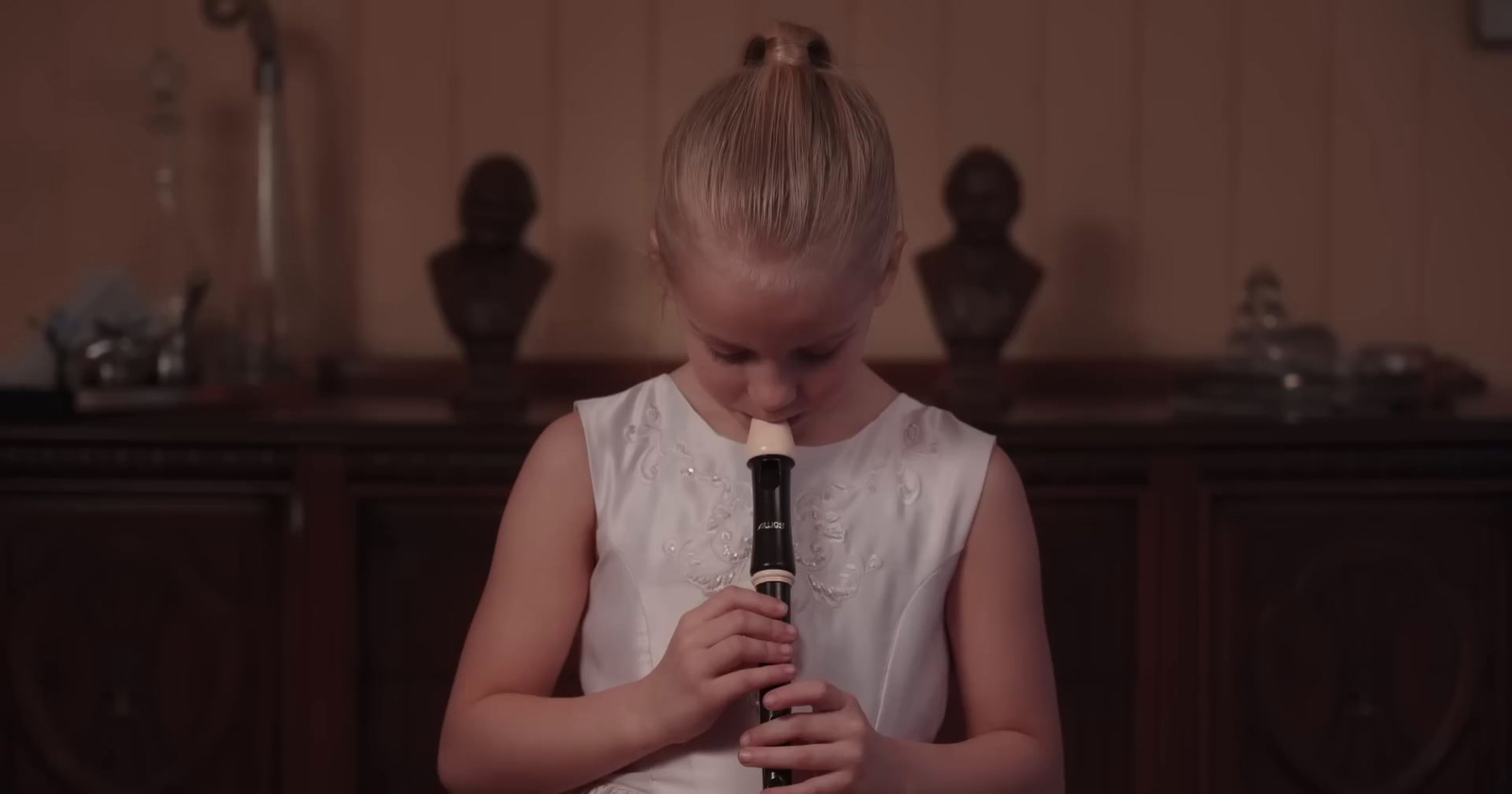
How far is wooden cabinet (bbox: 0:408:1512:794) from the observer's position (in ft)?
6.09

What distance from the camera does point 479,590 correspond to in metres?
1.87

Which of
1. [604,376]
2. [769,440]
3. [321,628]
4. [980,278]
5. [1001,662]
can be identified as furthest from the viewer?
[604,376]

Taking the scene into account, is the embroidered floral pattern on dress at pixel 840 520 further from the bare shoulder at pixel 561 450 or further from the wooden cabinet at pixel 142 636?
the wooden cabinet at pixel 142 636

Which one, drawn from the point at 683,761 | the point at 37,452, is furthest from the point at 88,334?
the point at 683,761

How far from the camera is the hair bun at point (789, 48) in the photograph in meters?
1.08

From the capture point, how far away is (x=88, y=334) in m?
2.01

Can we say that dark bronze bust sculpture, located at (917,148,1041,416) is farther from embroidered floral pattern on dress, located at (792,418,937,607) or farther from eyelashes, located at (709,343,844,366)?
eyelashes, located at (709,343,844,366)

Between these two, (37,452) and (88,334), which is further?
(88,334)

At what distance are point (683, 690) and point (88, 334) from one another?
1294 mm

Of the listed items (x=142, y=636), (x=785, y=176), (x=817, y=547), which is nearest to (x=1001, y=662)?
(x=817, y=547)

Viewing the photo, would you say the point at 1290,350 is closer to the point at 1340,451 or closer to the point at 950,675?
the point at 1340,451

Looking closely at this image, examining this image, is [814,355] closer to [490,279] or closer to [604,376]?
[490,279]

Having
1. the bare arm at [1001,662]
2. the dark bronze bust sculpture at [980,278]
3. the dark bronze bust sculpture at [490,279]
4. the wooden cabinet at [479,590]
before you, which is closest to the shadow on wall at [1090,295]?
the dark bronze bust sculpture at [980,278]

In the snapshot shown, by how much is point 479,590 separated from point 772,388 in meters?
0.93
